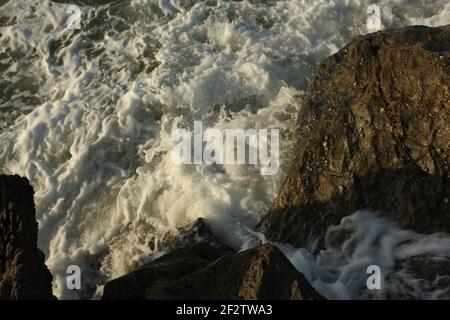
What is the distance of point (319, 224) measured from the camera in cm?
602

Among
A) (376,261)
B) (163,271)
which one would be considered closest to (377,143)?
(376,261)

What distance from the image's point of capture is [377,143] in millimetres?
6066

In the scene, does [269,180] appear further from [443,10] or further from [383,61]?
[443,10]

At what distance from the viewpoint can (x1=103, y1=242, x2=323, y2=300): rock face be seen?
14.9 ft

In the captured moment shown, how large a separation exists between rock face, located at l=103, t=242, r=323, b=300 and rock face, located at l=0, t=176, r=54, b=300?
22.2 inches

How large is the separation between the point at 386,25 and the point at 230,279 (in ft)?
19.8

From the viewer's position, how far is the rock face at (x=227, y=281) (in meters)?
4.54

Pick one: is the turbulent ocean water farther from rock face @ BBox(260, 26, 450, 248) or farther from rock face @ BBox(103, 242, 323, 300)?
rock face @ BBox(103, 242, 323, 300)

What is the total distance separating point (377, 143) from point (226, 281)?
228 centimetres

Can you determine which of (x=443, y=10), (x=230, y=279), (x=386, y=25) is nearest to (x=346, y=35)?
(x=386, y=25)
